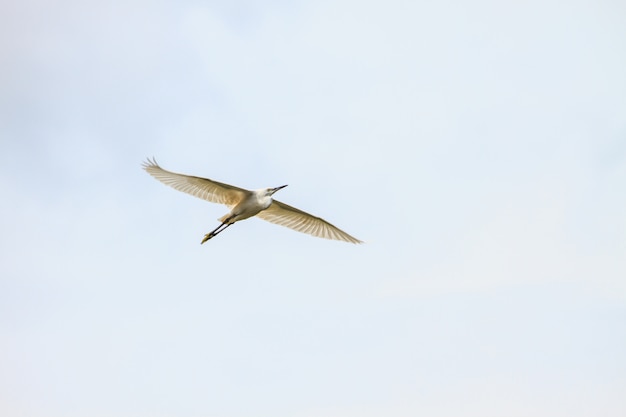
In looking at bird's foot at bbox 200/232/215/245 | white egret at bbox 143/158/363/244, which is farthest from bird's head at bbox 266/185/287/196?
bird's foot at bbox 200/232/215/245

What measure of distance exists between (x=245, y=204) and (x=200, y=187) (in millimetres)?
1304

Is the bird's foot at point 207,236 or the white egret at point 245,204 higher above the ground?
the white egret at point 245,204

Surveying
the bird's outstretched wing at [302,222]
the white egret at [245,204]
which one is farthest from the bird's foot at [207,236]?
the bird's outstretched wing at [302,222]

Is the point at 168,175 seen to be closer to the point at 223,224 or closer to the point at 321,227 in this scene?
the point at 223,224

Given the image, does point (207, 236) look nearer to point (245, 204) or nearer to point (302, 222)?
point (245, 204)

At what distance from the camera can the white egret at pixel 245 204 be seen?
2389 cm

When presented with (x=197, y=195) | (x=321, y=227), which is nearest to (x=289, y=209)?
(x=321, y=227)

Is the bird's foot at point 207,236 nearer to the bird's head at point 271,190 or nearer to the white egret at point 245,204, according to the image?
the white egret at point 245,204

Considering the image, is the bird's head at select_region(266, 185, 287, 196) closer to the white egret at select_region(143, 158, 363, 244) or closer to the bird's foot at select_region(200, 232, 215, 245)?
the white egret at select_region(143, 158, 363, 244)

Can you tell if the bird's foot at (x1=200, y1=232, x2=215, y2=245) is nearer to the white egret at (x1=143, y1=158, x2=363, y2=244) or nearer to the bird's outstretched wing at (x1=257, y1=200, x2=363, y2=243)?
the white egret at (x1=143, y1=158, x2=363, y2=244)

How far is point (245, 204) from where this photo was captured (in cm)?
2466

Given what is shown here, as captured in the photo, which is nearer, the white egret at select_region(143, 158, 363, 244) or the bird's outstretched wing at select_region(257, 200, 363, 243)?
the white egret at select_region(143, 158, 363, 244)

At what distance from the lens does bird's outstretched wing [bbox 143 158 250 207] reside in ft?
77.5

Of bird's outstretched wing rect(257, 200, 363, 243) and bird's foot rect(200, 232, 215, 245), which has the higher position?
bird's outstretched wing rect(257, 200, 363, 243)
